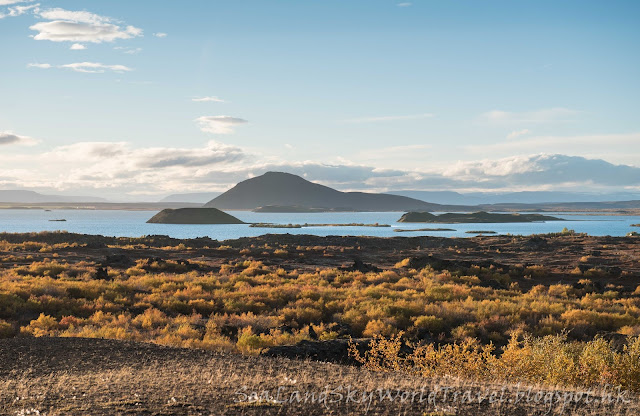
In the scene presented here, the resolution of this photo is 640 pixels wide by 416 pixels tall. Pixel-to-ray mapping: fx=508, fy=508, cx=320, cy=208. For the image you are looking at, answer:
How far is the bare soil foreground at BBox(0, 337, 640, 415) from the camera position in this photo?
24.2 feet

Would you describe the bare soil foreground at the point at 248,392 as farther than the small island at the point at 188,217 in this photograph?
No

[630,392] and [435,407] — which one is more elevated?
[435,407]

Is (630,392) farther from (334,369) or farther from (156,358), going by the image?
(156,358)

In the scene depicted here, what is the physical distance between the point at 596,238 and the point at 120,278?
225 ft

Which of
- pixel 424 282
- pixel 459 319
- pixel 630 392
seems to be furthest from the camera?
pixel 424 282

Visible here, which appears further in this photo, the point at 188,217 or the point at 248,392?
the point at 188,217

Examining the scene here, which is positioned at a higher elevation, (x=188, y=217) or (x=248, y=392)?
(x=248, y=392)

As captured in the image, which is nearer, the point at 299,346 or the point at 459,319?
the point at 299,346

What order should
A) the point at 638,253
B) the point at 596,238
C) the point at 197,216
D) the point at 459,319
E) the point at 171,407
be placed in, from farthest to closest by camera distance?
the point at 197,216
the point at 596,238
the point at 638,253
the point at 459,319
the point at 171,407

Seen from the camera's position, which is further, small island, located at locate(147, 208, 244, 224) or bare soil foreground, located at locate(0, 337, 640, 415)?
small island, located at locate(147, 208, 244, 224)

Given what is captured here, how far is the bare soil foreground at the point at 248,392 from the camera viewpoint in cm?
736

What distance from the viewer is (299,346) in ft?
47.7

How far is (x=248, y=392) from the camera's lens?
813 centimetres

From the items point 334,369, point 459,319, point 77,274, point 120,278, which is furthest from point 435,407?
point 77,274
